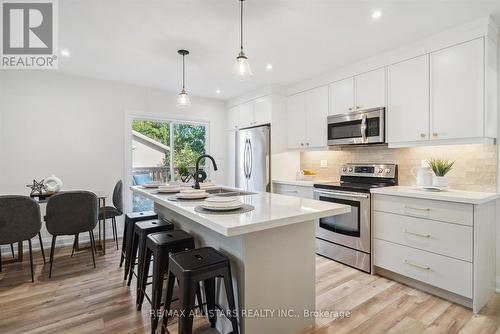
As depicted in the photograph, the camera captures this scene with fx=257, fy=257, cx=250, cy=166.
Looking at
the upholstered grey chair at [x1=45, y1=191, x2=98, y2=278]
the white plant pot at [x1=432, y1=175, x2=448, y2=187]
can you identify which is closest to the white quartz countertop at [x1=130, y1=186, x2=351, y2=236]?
the white plant pot at [x1=432, y1=175, x2=448, y2=187]

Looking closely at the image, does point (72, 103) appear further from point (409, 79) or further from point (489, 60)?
point (489, 60)

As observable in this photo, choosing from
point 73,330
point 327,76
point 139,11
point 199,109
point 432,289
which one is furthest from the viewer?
point 199,109

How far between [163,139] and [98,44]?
206 centimetres

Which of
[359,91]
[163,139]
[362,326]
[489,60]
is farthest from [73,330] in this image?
[489,60]

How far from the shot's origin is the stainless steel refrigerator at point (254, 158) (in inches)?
159

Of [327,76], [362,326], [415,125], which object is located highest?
[327,76]

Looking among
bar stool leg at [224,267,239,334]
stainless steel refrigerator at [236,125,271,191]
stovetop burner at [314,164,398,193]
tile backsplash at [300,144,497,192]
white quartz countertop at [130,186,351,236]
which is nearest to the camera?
white quartz countertop at [130,186,351,236]

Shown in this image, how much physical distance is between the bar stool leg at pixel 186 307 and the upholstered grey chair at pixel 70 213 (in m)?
2.04

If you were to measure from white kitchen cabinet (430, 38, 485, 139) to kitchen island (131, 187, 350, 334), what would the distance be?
63.2 inches

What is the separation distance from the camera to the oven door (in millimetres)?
2768

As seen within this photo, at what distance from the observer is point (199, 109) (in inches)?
192

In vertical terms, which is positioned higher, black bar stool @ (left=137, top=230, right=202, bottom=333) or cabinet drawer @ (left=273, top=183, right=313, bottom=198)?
cabinet drawer @ (left=273, top=183, right=313, bottom=198)

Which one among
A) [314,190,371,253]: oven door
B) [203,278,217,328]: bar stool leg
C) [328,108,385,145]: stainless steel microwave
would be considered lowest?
[203,278,217,328]: bar stool leg

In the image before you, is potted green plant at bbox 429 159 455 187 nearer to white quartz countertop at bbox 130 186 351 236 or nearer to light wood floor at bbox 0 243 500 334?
light wood floor at bbox 0 243 500 334
